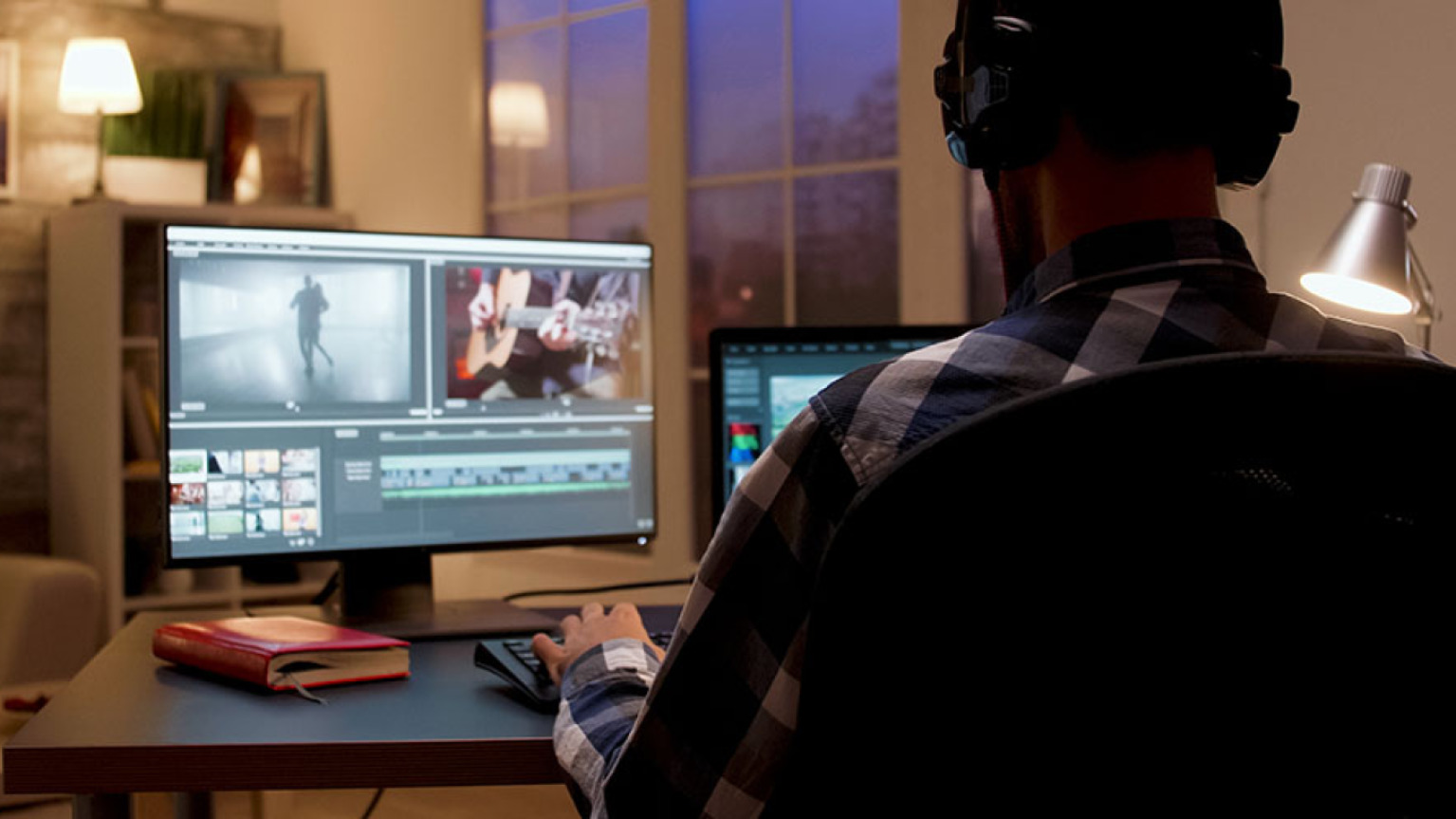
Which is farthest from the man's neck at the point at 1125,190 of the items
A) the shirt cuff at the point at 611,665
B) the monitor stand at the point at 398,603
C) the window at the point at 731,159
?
the window at the point at 731,159

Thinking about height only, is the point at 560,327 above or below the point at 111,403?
above

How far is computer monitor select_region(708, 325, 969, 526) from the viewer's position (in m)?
1.98

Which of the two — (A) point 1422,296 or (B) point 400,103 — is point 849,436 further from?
(B) point 400,103

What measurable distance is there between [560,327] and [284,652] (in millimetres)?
672

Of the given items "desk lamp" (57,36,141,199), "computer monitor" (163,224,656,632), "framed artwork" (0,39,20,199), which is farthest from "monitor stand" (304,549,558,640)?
"framed artwork" (0,39,20,199)

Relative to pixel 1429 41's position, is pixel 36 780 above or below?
below

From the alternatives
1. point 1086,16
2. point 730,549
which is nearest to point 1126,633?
point 730,549

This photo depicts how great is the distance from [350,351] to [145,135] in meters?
3.00

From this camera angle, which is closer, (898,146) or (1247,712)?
(1247,712)

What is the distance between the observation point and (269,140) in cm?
458

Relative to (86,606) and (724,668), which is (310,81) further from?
(724,668)

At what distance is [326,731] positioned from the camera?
1296 millimetres

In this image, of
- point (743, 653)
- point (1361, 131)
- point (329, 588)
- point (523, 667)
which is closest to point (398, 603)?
point (329, 588)

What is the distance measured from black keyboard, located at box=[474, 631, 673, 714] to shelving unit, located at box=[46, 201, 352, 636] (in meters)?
2.50
